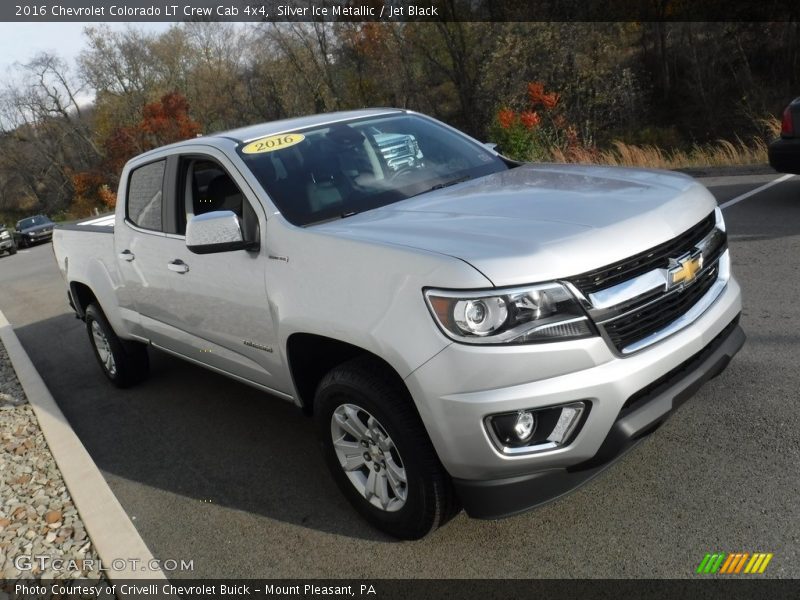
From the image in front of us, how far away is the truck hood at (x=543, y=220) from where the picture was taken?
262 cm

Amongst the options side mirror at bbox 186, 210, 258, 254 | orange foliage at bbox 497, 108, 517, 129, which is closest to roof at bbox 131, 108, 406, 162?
side mirror at bbox 186, 210, 258, 254

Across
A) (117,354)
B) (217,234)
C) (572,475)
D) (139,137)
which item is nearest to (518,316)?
(572,475)

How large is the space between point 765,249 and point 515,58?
26.4 meters

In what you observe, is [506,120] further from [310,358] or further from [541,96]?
[310,358]

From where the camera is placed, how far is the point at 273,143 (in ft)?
13.3

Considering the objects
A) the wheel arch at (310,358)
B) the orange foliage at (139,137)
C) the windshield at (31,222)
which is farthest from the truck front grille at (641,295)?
the orange foliage at (139,137)

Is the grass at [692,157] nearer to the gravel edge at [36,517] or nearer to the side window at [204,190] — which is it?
the side window at [204,190]

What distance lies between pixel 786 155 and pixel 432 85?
111 ft

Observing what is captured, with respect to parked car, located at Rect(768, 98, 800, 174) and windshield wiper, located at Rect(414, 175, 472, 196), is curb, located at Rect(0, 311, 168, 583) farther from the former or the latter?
parked car, located at Rect(768, 98, 800, 174)

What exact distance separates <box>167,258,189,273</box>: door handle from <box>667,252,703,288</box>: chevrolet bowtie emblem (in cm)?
278

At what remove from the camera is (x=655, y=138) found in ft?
102

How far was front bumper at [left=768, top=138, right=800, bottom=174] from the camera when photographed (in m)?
7.50

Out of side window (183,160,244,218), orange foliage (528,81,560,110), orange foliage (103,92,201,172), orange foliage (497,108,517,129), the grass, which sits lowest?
the grass

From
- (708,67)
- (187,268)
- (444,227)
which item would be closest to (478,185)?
(444,227)
